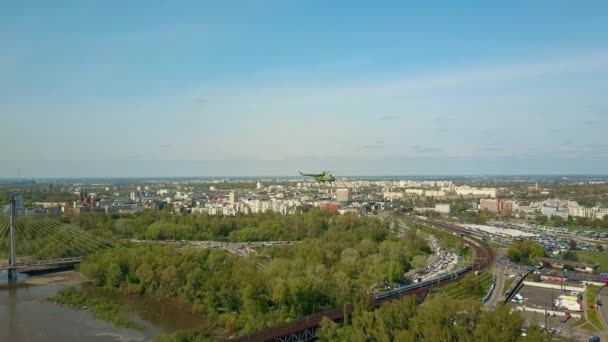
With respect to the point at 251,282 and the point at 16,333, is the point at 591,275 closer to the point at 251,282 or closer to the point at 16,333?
the point at 251,282

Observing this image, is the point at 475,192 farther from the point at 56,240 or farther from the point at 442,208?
the point at 56,240

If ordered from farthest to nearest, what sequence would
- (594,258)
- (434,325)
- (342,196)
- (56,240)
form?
1. (342,196)
2. (594,258)
3. (56,240)
4. (434,325)

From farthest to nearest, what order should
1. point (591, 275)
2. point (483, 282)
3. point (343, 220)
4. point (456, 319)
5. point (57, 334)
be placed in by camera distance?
point (343, 220), point (591, 275), point (483, 282), point (57, 334), point (456, 319)

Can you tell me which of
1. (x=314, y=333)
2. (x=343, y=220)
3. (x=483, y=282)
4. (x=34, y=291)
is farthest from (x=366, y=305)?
(x=343, y=220)

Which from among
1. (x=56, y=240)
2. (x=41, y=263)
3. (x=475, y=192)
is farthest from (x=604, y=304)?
(x=475, y=192)

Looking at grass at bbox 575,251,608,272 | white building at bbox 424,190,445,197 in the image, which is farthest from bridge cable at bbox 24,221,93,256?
white building at bbox 424,190,445,197

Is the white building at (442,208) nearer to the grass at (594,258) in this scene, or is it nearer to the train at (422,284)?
the grass at (594,258)

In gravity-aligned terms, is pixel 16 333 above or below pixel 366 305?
below
